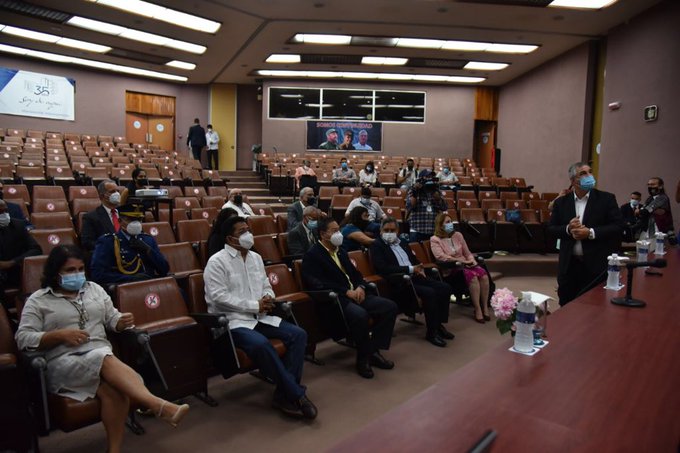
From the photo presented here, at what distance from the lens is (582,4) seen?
8.08m

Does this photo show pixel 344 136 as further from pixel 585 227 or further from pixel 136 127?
pixel 585 227

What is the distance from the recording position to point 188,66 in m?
13.3

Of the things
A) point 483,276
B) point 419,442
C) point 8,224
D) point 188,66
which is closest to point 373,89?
point 188,66

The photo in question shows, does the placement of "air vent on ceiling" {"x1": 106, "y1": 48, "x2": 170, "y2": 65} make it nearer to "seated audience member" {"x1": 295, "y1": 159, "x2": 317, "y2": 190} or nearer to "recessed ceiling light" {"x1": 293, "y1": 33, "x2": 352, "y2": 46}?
"recessed ceiling light" {"x1": 293, "y1": 33, "x2": 352, "y2": 46}

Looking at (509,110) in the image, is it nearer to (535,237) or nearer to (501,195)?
(501,195)

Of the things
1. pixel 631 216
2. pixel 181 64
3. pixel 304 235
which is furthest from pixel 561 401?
pixel 181 64

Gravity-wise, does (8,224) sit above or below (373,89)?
below

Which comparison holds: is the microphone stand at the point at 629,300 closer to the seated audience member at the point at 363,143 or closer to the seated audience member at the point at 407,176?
the seated audience member at the point at 407,176

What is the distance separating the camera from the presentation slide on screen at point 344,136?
48.6ft

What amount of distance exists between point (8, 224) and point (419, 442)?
3.69 metres

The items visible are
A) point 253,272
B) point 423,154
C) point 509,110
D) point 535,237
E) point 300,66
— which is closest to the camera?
point 253,272

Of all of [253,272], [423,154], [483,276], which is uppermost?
[423,154]

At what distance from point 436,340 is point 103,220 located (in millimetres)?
2976

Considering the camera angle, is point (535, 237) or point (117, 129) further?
point (117, 129)
